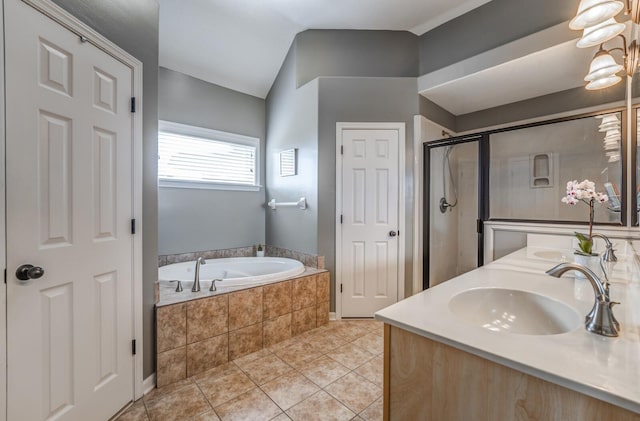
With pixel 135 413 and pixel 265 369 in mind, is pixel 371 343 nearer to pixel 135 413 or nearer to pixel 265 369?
pixel 265 369

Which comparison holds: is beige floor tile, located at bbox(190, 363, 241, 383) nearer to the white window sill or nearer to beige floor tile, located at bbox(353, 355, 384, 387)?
beige floor tile, located at bbox(353, 355, 384, 387)

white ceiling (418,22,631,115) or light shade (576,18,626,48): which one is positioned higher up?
white ceiling (418,22,631,115)

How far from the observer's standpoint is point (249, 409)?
157 centimetres

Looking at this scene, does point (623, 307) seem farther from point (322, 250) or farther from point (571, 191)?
point (322, 250)

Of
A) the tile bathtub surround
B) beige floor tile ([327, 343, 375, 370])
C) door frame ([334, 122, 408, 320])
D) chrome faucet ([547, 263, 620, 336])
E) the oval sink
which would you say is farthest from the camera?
door frame ([334, 122, 408, 320])

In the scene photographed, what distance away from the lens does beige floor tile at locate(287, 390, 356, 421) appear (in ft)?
4.95

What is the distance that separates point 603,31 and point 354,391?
2.31 m

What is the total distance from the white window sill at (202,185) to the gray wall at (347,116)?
3.62 ft

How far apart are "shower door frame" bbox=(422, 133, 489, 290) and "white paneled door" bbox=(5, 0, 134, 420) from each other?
259cm

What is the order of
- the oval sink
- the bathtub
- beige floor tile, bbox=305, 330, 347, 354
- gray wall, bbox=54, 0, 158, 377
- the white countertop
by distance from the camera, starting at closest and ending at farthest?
the white countertop → the oval sink → gray wall, bbox=54, 0, 158, 377 → beige floor tile, bbox=305, 330, 347, 354 → the bathtub

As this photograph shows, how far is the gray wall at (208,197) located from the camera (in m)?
2.87

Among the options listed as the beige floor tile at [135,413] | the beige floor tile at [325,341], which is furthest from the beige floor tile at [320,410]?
the beige floor tile at [135,413]

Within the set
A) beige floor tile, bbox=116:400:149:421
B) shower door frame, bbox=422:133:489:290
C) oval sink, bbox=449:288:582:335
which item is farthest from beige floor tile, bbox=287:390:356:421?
shower door frame, bbox=422:133:489:290

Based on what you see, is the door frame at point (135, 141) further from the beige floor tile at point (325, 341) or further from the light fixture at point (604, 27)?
the light fixture at point (604, 27)
